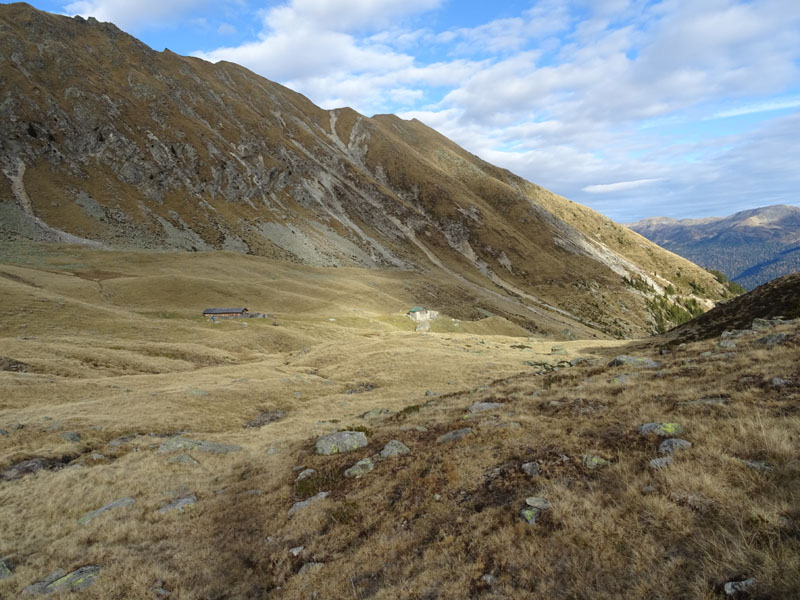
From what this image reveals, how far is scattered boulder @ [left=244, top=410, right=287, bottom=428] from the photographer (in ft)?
89.8

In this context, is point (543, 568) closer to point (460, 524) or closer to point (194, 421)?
point (460, 524)

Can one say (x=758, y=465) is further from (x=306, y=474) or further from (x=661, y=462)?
(x=306, y=474)

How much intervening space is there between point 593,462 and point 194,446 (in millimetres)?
19394

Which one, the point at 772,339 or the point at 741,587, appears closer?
the point at 741,587

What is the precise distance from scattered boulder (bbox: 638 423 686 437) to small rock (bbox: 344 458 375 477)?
8.82m

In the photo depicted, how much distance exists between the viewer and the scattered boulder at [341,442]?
17.1 metres

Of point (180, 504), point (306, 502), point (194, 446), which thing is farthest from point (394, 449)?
point (194, 446)

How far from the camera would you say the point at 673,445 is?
9531 mm

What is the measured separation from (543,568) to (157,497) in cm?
1497

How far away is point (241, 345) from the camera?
51.4 meters

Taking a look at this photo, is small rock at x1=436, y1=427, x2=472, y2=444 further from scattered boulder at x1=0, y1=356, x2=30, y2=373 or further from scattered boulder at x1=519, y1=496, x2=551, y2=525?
scattered boulder at x1=0, y1=356, x2=30, y2=373

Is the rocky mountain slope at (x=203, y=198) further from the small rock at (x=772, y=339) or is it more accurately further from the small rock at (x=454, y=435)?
the small rock at (x=454, y=435)

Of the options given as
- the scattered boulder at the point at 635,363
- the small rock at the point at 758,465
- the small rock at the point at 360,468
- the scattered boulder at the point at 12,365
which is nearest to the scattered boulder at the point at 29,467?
the small rock at the point at 360,468

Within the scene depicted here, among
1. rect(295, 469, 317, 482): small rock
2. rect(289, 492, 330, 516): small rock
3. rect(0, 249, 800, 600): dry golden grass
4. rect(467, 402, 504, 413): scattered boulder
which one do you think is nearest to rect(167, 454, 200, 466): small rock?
rect(0, 249, 800, 600): dry golden grass
